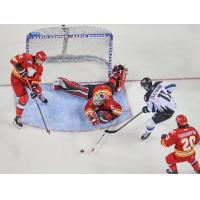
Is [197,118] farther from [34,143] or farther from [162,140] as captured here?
[34,143]

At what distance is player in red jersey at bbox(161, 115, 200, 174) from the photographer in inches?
191

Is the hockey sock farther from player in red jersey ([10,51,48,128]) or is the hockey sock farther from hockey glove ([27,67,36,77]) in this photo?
hockey glove ([27,67,36,77])

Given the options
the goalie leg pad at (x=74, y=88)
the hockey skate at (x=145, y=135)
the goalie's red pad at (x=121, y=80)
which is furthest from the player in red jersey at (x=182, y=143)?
the goalie leg pad at (x=74, y=88)

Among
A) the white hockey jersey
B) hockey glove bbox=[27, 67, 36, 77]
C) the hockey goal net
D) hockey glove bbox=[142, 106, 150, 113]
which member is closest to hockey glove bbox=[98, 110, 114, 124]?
hockey glove bbox=[142, 106, 150, 113]

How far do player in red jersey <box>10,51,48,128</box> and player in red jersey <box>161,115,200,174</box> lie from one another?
140 cm

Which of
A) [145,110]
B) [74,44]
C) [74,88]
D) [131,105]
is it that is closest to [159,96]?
[145,110]

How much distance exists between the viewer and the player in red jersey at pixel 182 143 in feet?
15.9

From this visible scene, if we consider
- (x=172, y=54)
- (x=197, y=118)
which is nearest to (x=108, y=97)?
(x=197, y=118)

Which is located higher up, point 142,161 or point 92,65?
point 92,65

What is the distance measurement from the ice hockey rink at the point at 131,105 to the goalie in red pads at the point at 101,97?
0.17m

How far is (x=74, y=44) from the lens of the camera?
6602 millimetres

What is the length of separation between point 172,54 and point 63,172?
7.91 feet

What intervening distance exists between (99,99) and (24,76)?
766 millimetres

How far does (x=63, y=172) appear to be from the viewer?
5.02 m
